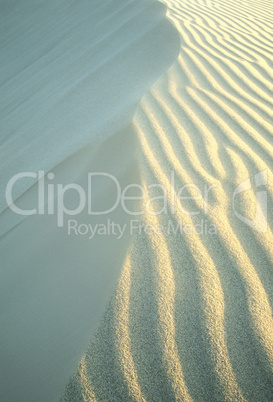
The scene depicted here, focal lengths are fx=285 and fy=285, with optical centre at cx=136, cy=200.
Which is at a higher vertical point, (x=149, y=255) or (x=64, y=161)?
(x=64, y=161)

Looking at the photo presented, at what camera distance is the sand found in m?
0.92

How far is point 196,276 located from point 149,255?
0.21 m

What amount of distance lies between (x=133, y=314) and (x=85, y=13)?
12.3 ft

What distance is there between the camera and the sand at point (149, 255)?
0.92 meters

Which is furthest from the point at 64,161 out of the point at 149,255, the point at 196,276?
the point at 196,276

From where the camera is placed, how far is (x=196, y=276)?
3.76 ft

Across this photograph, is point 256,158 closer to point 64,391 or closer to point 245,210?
point 245,210

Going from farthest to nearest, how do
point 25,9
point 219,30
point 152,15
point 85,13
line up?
1. point 25,9
2. point 219,30
3. point 85,13
4. point 152,15

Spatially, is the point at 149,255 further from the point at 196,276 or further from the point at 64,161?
the point at 64,161

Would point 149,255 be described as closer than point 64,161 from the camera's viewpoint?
Yes

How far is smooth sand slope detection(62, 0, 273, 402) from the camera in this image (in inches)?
35.6

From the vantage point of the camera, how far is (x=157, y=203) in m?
1.42

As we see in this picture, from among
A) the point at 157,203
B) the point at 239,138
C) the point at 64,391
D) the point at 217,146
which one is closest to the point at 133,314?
Result: the point at 64,391

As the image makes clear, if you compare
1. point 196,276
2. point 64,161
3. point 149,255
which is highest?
point 64,161
